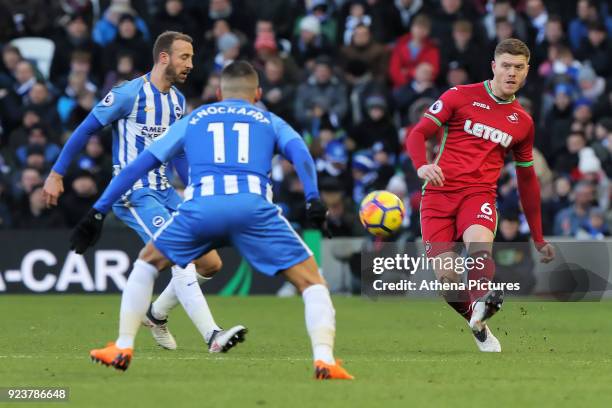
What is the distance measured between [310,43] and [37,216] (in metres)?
4.98

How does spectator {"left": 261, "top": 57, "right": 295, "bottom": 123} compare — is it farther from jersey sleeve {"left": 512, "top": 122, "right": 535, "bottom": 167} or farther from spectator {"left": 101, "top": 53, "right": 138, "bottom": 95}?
jersey sleeve {"left": 512, "top": 122, "right": 535, "bottom": 167}

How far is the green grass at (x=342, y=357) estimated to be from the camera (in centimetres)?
794

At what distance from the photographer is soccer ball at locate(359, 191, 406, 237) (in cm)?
1234

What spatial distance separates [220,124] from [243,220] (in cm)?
60

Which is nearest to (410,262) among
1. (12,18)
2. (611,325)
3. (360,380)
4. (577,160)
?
(577,160)

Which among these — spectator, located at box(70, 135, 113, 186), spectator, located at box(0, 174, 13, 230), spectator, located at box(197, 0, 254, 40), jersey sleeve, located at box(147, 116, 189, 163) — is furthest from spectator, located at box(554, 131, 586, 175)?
jersey sleeve, located at box(147, 116, 189, 163)

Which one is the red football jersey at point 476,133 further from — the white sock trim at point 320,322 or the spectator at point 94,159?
the spectator at point 94,159

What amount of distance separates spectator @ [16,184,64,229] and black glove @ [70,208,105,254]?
1086 cm

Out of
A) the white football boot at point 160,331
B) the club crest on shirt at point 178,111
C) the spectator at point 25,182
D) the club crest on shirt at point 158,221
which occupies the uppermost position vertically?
the club crest on shirt at point 178,111

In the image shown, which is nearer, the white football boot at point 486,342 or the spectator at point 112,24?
the white football boot at point 486,342

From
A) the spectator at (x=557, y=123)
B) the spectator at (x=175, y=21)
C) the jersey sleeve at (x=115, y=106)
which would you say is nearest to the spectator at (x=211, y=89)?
the spectator at (x=175, y=21)

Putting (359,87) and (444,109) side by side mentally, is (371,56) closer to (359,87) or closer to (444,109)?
(359,87)

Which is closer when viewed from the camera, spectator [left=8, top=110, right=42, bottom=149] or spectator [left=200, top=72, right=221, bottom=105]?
spectator [left=200, top=72, right=221, bottom=105]

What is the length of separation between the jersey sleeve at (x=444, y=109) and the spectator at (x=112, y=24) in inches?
439
